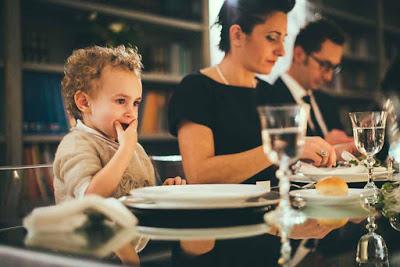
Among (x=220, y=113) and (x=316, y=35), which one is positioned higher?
(x=316, y=35)

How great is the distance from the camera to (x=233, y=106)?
1.85 m

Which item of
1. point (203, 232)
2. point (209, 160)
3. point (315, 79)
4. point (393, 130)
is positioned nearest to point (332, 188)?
point (203, 232)

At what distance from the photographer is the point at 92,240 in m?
0.65

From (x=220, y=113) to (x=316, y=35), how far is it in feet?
3.82

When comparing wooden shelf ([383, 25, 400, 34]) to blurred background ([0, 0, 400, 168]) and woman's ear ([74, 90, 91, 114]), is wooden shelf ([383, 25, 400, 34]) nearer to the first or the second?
blurred background ([0, 0, 400, 168])

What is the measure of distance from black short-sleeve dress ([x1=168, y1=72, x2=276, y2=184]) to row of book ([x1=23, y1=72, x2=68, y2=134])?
61 cm

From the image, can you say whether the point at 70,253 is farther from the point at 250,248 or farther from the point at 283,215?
the point at 283,215

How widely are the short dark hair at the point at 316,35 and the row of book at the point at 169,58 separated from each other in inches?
23.0

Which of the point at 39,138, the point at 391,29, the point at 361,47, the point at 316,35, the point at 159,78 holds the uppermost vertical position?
the point at 391,29

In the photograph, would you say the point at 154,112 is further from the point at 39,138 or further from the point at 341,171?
the point at 341,171

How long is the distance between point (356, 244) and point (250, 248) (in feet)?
0.49

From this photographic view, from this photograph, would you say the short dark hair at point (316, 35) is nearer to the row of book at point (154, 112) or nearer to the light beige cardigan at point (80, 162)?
the row of book at point (154, 112)

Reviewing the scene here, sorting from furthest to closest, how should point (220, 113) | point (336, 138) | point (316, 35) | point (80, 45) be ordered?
point (316, 35) < point (336, 138) < point (220, 113) < point (80, 45)

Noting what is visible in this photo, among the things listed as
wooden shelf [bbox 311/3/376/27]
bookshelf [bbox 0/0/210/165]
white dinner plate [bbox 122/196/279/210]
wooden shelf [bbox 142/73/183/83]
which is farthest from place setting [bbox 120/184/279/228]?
wooden shelf [bbox 311/3/376/27]
